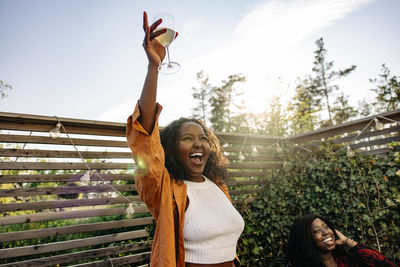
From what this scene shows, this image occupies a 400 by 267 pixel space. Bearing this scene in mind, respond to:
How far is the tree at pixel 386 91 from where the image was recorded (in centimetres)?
1168

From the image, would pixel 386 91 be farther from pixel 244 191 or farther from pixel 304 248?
pixel 304 248

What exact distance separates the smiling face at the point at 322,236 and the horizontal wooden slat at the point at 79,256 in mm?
1874

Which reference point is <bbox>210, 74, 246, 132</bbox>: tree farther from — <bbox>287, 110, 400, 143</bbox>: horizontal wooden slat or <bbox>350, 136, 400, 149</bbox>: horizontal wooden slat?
<bbox>350, 136, 400, 149</bbox>: horizontal wooden slat

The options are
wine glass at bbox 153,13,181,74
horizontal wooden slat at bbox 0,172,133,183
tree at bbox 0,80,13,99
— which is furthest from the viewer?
tree at bbox 0,80,13,99

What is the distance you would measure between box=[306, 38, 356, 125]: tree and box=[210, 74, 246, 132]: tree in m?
4.94

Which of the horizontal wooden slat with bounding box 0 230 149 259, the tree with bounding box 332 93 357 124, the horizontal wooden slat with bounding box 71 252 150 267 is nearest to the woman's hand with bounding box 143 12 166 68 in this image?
the horizontal wooden slat with bounding box 0 230 149 259

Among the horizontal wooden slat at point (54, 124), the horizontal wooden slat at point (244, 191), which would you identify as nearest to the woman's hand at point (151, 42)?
the horizontal wooden slat at point (54, 124)

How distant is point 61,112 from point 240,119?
12.8m

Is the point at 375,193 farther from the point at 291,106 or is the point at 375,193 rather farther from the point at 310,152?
the point at 291,106

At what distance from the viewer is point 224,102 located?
52.7 feet

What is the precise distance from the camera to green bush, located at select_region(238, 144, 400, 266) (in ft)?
9.34

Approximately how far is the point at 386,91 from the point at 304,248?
13.9 metres

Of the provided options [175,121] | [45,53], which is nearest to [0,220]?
[175,121]

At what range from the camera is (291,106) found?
Result: 22.7 ft
